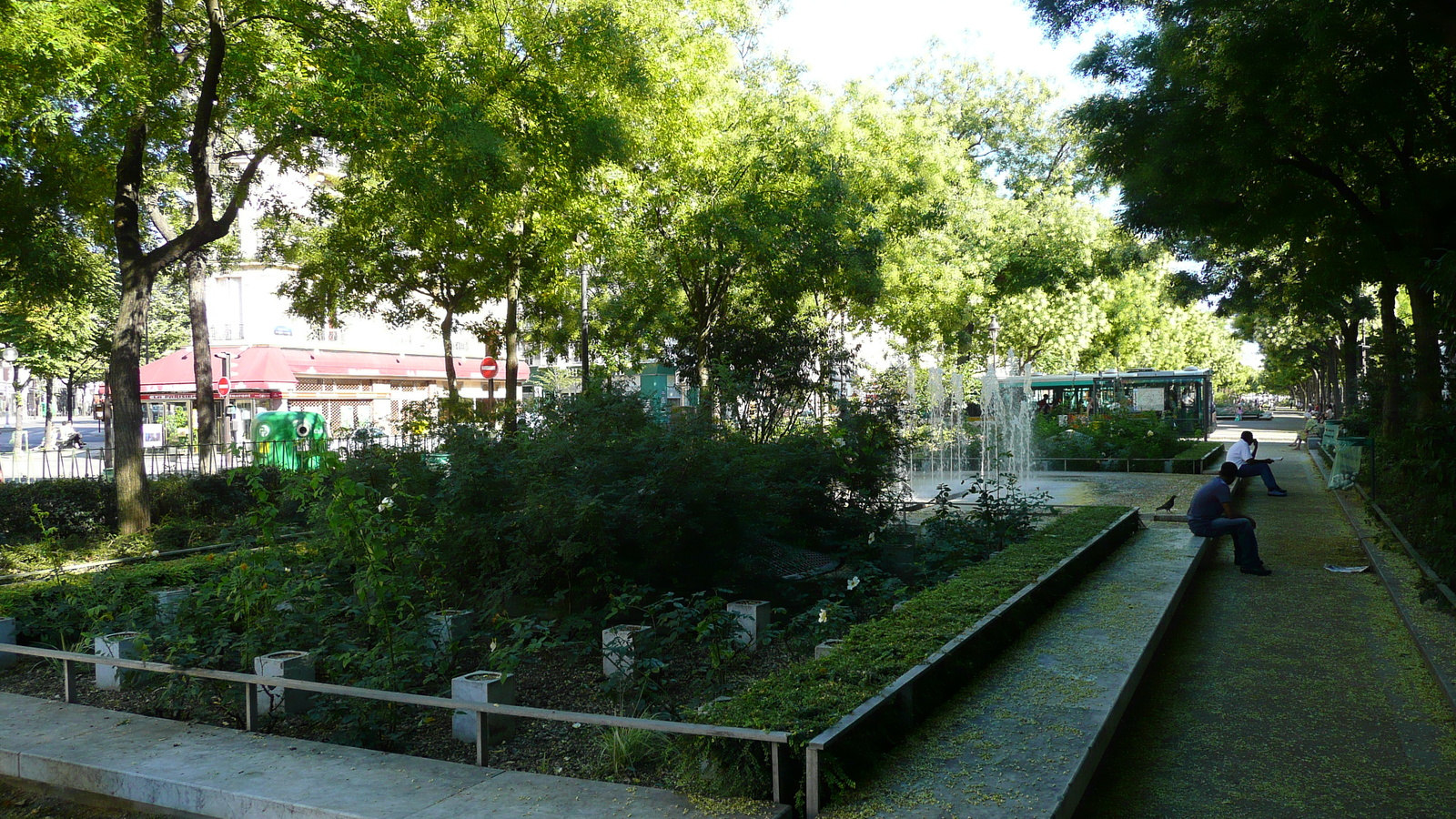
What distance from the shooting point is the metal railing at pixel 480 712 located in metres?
4.09

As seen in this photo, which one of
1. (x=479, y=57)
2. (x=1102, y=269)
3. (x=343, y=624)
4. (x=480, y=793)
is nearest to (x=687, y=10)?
(x=479, y=57)

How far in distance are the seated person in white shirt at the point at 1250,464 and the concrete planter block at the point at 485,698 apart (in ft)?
54.2

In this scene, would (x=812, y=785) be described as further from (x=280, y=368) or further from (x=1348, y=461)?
(x=280, y=368)

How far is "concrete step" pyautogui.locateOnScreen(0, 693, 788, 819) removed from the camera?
13.4ft

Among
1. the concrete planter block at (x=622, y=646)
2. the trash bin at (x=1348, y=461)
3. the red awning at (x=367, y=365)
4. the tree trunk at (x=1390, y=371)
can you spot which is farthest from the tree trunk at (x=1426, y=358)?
the red awning at (x=367, y=365)

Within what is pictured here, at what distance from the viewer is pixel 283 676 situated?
224 inches

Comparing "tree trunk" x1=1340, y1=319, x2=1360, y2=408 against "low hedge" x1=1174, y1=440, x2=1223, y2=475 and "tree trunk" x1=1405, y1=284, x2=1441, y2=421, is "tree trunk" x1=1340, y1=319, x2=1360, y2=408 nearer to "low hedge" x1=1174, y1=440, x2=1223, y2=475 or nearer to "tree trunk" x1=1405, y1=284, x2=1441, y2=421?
"low hedge" x1=1174, y1=440, x2=1223, y2=475

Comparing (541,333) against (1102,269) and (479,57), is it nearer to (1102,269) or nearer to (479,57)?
(479,57)

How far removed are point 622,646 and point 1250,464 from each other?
55.1 feet

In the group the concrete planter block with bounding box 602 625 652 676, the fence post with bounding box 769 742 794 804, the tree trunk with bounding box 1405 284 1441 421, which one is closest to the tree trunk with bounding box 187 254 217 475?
the concrete planter block with bounding box 602 625 652 676

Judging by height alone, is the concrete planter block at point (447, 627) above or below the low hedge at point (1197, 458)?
above

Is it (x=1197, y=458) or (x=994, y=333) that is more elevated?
(x=994, y=333)

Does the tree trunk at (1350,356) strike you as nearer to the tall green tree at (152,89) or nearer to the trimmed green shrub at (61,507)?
the tall green tree at (152,89)

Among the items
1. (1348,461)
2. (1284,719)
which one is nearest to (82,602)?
(1284,719)
